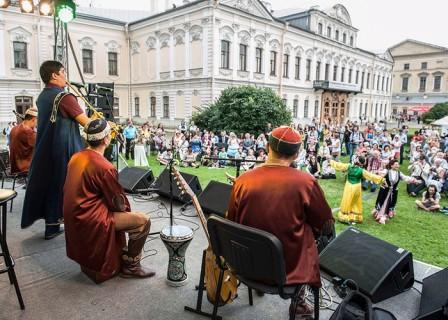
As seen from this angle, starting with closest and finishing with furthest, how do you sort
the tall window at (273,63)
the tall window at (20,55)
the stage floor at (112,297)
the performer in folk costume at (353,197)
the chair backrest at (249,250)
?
1. the chair backrest at (249,250)
2. the stage floor at (112,297)
3. the performer in folk costume at (353,197)
4. the tall window at (20,55)
5. the tall window at (273,63)

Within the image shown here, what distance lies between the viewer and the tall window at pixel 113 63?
28797mm

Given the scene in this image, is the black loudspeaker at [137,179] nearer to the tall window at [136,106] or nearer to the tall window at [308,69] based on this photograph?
the tall window at [136,106]

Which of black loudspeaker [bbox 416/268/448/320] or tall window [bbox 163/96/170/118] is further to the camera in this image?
tall window [bbox 163/96/170/118]

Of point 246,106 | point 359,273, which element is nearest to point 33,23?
point 246,106

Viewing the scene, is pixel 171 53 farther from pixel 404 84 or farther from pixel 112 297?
pixel 404 84

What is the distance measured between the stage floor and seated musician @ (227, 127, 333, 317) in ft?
2.96

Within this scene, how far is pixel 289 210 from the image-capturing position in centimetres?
254

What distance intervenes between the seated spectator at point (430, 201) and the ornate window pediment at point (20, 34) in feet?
85.6

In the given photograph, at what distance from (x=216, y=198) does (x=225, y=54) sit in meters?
20.6

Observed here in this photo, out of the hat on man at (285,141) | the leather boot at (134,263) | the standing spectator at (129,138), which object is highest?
the hat on man at (285,141)

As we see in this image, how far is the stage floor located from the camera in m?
3.17

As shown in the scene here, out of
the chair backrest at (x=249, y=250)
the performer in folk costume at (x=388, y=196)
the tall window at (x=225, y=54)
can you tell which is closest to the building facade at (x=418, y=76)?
the tall window at (x=225, y=54)

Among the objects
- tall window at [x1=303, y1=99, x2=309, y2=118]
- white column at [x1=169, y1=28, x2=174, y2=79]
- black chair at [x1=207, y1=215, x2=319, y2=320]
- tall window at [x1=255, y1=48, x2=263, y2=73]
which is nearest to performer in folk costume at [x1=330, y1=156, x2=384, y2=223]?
black chair at [x1=207, y1=215, x2=319, y2=320]

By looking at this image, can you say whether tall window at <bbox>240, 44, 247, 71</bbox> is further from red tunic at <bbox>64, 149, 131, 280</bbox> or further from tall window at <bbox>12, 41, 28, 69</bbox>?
red tunic at <bbox>64, 149, 131, 280</bbox>
